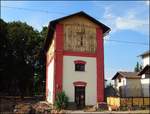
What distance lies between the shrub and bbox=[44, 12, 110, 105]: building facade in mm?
757

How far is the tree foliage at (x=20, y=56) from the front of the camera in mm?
59994

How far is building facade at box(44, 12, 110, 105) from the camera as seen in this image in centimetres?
3784

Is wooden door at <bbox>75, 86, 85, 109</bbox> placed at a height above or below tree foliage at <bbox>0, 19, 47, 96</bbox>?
below

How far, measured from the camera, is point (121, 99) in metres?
34.9

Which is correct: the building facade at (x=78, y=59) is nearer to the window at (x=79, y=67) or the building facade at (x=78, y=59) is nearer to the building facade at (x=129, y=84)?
the window at (x=79, y=67)

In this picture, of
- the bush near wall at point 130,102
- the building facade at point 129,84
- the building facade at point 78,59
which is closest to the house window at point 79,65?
the building facade at point 78,59

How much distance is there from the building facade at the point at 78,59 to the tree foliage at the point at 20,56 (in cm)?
2145

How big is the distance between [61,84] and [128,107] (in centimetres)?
814


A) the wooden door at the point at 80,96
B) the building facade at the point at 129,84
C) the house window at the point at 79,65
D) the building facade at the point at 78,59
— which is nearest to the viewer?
the building facade at the point at 78,59

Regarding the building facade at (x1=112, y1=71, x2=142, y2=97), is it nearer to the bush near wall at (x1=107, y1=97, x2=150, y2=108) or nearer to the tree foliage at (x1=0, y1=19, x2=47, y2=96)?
the bush near wall at (x1=107, y1=97, x2=150, y2=108)

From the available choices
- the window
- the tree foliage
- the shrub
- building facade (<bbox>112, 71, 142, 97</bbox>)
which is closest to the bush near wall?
the shrub

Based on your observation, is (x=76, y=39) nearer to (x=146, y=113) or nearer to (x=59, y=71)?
(x=59, y=71)

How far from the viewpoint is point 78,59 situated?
1523 inches

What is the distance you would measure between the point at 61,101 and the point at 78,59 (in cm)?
563
